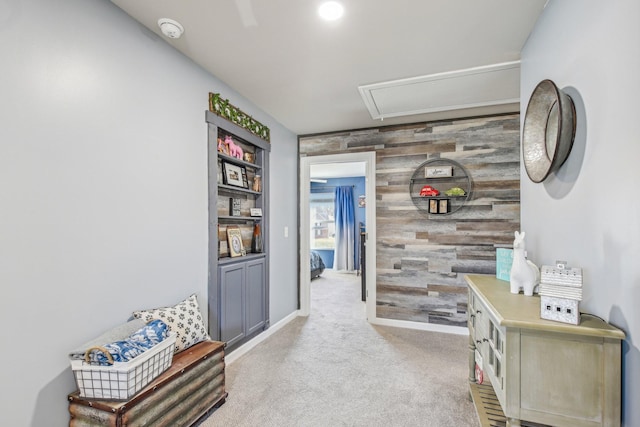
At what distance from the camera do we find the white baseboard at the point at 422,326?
11.2 ft

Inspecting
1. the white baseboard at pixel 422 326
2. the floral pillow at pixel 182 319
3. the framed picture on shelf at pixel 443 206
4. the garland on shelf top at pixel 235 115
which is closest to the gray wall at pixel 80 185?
the floral pillow at pixel 182 319

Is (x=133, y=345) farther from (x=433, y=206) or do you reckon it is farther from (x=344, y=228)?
(x=344, y=228)

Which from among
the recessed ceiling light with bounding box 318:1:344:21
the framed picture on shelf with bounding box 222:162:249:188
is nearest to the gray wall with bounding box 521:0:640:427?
the recessed ceiling light with bounding box 318:1:344:21

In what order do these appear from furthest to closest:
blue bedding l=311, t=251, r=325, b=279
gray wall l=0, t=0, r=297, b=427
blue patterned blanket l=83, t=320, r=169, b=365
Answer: blue bedding l=311, t=251, r=325, b=279 → blue patterned blanket l=83, t=320, r=169, b=365 → gray wall l=0, t=0, r=297, b=427

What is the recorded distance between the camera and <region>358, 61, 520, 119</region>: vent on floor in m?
2.39

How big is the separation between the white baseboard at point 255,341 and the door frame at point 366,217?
377 mm

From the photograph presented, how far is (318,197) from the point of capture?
8.29m

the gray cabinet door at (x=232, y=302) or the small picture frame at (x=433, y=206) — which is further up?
the small picture frame at (x=433, y=206)

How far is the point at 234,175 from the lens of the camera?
2881 millimetres

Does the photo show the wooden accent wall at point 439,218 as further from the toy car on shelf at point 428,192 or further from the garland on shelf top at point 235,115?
the garland on shelf top at point 235,115

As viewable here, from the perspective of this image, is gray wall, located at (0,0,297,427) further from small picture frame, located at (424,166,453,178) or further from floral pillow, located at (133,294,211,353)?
small picture frame, located at (424,166,453,178)

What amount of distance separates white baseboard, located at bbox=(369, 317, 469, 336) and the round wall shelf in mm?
1313

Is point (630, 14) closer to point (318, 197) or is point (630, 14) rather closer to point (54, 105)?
point (54, 105)

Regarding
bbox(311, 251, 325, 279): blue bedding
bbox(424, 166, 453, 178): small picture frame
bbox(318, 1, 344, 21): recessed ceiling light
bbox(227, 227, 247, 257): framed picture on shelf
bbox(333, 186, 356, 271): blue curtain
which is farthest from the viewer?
bbox(333, 186, 356, 271): blue curtain
